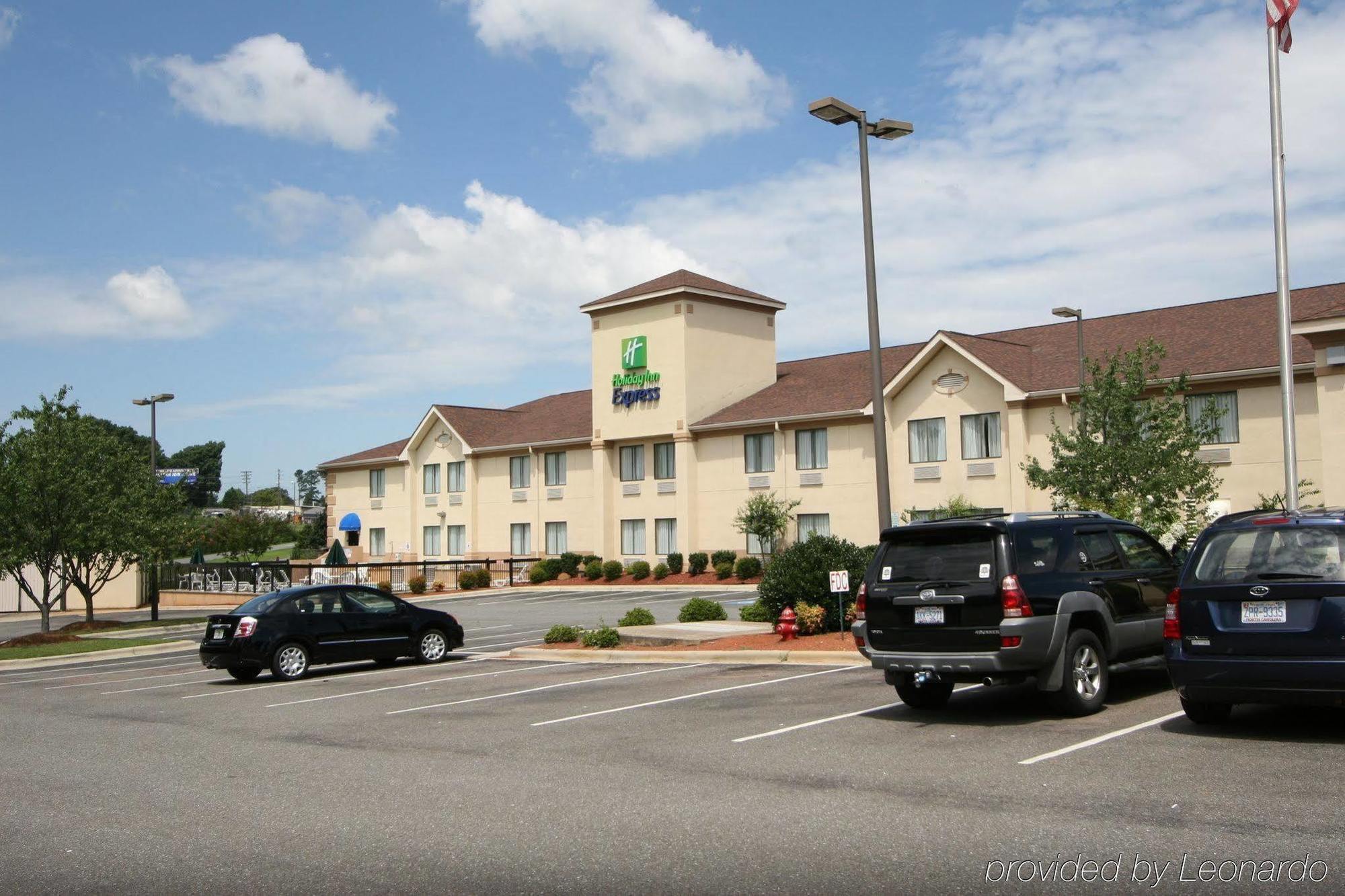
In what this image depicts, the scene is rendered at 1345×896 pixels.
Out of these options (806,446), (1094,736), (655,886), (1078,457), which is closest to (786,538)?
(806,446)

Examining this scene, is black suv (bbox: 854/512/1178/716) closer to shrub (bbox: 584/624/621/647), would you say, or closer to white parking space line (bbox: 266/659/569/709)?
white parking space line (bbox: 266/659/569/709)

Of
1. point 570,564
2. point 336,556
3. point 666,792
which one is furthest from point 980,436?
point 666,792

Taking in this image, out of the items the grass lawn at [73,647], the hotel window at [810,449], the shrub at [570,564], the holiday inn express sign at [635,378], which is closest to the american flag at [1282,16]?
the grass lawn at [73,647]

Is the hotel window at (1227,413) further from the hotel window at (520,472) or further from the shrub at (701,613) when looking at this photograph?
the hotel window at (520,472)

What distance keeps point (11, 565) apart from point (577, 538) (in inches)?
925

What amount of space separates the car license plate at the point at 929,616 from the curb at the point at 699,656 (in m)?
4.72

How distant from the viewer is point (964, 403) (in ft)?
126

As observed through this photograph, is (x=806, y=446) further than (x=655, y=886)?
Yes

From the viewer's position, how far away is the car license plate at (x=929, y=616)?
10695 mm

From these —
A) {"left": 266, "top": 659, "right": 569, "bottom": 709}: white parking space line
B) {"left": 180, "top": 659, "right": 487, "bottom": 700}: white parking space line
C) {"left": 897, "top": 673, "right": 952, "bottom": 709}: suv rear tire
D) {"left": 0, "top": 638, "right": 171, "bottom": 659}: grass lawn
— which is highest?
{"left": 897, "top": 673, "right": 952, "bottom": 709}: suv rear tire

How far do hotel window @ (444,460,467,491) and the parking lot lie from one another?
4117cm

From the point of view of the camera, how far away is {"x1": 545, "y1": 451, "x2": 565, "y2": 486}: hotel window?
170 feet

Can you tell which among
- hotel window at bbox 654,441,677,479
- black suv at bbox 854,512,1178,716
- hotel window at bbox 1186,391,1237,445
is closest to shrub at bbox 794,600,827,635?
black suv at bbox 854,512,1178,716

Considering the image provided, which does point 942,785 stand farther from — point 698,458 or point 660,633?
point 698,458
